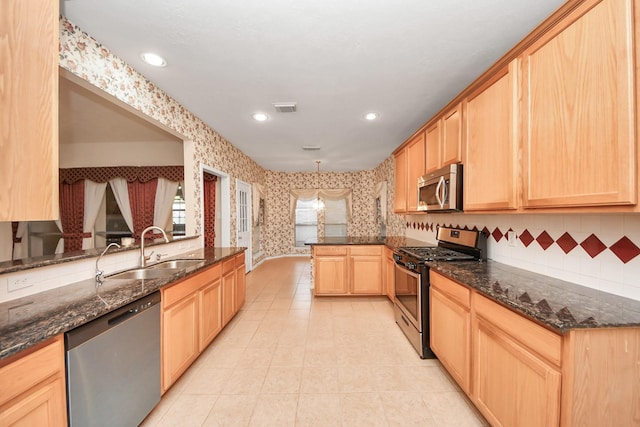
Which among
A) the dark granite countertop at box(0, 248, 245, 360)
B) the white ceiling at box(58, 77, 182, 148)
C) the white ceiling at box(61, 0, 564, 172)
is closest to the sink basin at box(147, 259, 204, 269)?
the dark granite countertop at box(0, 248, 245, 360)

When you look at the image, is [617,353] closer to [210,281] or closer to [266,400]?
[266,400]

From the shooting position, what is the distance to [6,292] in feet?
4.34

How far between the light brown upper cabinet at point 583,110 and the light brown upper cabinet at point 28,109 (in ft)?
7.61

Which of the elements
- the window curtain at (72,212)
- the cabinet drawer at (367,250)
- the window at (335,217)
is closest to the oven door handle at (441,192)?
the cabinet drawer at (367,250)

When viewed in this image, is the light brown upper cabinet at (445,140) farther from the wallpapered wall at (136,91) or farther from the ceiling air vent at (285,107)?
the wallpapered wall at (136,91)

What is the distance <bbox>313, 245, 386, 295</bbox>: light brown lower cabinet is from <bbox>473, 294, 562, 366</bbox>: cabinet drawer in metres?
2.35

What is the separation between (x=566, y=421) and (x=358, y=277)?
289cm

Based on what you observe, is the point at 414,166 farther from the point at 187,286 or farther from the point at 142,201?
the point at 142,201

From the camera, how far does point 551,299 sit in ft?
4.30

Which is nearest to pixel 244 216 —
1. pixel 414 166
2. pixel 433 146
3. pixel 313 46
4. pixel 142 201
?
pixel 142 201

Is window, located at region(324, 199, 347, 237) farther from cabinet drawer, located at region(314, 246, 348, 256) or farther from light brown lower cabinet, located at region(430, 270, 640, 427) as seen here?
light brown lower cabinet, located at region(430, 270, 640, 427)

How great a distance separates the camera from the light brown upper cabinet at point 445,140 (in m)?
2.28

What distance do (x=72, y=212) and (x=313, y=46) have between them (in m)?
5.29

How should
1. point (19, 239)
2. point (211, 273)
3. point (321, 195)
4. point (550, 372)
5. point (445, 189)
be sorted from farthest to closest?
point (321, 195), point (19, 239), point (211, 273), point (445, 189), point (550, 372)
